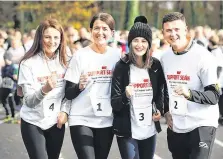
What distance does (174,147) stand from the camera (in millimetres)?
5039

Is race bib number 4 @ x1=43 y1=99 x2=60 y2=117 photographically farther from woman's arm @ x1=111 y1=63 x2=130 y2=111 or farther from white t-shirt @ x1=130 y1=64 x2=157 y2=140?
white t-shirt @ x1=130 y1=64 x2=157 y2=140

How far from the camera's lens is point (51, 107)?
5094 millimetres

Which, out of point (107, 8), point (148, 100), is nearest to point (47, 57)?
point (148, 100)

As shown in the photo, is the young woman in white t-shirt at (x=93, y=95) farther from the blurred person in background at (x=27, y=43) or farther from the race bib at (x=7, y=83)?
the blurred person in background at (x=27, y=43)

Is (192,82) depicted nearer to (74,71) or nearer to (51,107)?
(74,71)

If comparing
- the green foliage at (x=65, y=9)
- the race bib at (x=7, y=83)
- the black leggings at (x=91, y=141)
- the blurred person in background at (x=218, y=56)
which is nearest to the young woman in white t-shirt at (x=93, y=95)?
the black leggings at (x=91, y=141)

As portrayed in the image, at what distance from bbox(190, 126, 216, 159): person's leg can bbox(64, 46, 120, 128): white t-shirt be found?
2.57 feet

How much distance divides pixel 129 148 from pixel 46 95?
33.5 inches

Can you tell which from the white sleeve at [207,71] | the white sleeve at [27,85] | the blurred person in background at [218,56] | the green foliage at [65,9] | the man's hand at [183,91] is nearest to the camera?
the man's hand at [183,91]

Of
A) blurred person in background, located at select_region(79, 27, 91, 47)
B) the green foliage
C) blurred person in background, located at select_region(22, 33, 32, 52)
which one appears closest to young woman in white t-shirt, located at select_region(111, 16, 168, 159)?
blurred person in background, located at select_region(79, 27, 91, 47)

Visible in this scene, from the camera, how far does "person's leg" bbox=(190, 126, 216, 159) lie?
4730 millimetres

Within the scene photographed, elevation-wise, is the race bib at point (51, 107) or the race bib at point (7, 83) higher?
the race bib at point (51, 107)

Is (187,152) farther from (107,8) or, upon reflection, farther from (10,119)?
(107,8)

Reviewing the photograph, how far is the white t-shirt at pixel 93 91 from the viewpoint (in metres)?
5.06
